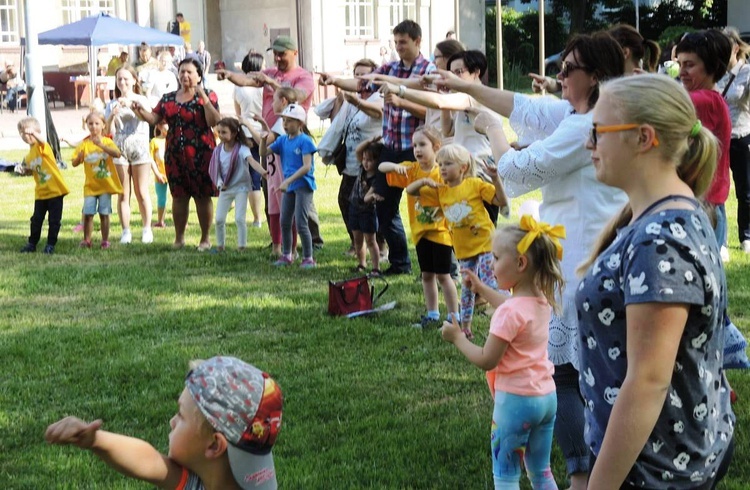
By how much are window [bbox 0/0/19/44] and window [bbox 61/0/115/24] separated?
5.81ft

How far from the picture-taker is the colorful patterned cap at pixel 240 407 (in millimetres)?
2924

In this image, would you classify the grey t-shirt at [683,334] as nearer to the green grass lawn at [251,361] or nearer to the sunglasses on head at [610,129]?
the sunglasses on head at [610,129]

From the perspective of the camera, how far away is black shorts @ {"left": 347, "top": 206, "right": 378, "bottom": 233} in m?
9.94

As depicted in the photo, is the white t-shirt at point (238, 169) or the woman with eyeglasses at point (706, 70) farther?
the white t-shirt at point (238, 169)

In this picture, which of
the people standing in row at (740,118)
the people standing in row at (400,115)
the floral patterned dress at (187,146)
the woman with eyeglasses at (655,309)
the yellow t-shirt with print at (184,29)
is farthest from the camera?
the yellow t-shirt with print at (184,29)

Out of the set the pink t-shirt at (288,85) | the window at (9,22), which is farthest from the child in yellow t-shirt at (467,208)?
the window at (9,22)

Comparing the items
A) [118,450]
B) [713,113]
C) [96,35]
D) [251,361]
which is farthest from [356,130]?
[96,35]

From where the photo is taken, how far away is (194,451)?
9.88 ft

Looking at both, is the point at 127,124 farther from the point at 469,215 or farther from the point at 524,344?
A: the point at 524,344

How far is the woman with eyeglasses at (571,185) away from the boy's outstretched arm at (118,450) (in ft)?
5.62

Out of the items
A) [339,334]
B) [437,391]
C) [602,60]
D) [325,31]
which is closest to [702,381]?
[602,60]

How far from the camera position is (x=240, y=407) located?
293 centimetres

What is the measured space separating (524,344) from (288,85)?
23.7ft

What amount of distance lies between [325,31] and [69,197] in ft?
77.8
